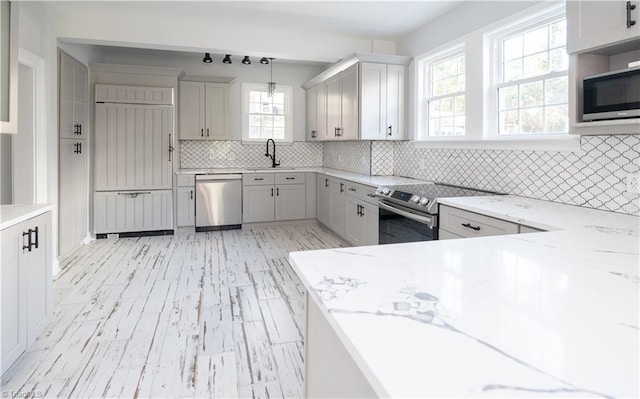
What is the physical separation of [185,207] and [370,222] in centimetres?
287

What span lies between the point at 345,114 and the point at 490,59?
6.68 ft

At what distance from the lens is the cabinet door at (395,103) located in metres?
4.84

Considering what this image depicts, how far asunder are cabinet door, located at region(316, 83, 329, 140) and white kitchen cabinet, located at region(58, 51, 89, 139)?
10.3 ft

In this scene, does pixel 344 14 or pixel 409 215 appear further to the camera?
pixel 344 14

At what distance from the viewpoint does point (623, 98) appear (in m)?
2.04

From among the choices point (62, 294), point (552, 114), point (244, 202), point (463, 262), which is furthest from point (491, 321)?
point (244, 202)

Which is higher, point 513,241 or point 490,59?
point 490,59

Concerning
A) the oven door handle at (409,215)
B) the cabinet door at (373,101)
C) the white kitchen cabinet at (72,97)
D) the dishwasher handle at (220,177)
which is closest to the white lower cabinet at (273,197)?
the dishwasher handle at (220,177)

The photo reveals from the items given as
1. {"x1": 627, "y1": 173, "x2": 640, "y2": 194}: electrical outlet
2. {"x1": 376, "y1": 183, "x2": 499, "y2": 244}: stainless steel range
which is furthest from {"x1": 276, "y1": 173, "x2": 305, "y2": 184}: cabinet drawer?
{"x1": 627, "y1": 173, "x2": 640, "y2": 194}: electrical outlet

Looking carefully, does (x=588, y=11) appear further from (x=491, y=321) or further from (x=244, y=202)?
(x=244, y=202)

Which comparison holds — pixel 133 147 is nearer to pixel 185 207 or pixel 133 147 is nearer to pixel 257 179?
pixel 185 207

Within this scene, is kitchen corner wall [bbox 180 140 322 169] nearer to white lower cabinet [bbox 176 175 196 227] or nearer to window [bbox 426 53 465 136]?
white lower cabinet [bbox 176 175 196 227]

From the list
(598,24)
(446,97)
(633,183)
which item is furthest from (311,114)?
(633,183)

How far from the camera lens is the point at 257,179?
20.1 ft
